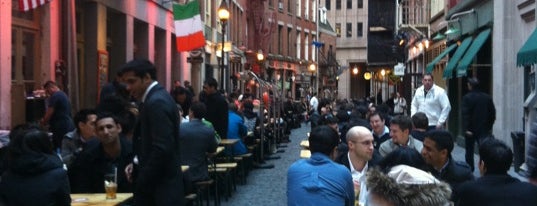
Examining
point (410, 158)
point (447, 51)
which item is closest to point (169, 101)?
point (410, 158)

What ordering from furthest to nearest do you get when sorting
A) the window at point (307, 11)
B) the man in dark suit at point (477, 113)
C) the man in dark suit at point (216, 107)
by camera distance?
the window at point (307, 11)
the man in dark suit at point (477, 113)
the man in dark suit at point (216, 107)

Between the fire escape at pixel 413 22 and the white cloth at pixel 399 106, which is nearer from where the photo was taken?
the white cloth at pixel 399 106

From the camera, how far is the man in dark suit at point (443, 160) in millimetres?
7195

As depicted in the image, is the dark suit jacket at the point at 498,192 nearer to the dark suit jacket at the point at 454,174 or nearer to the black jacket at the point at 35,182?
the dark suit jacket at the point at 454,174

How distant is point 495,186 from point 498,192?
0.06 meters

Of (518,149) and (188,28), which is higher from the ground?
(188,28)

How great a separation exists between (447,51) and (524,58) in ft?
38.1

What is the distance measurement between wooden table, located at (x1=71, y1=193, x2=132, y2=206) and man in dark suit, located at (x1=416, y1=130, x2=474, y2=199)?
8.65 feet

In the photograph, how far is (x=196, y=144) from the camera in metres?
11.9

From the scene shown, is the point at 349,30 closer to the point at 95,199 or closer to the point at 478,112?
the point at 478,112

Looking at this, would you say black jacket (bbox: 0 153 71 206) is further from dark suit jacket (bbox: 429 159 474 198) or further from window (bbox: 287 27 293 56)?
window (bbox: 287 27 293 56)

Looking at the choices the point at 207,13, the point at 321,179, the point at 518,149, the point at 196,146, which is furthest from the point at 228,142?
the point at 207,13

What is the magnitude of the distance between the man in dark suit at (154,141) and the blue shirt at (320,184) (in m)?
0.93

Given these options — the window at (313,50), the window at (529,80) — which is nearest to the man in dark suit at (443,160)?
the window at (529,80)
